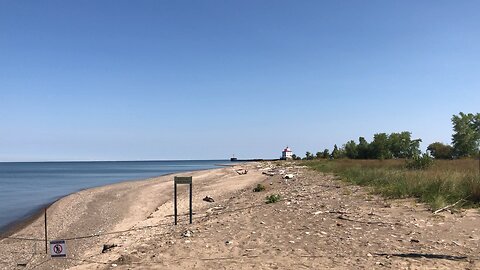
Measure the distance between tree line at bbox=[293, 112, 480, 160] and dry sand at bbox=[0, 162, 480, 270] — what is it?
51.9 metres

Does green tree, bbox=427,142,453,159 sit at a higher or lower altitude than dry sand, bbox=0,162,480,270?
higher

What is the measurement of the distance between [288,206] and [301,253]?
6.08 metres

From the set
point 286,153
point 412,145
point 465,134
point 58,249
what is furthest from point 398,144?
point 58,249

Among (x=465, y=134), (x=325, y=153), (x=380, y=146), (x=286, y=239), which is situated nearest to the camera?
(x=286, y=239)

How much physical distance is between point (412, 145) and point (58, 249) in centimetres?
7463

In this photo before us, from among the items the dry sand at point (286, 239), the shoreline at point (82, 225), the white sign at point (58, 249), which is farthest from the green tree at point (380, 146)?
the white sign at point (58, 249)

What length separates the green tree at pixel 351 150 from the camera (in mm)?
75981

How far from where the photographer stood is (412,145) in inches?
2968

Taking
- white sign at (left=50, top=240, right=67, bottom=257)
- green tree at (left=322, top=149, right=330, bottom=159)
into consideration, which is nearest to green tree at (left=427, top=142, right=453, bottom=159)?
green tree at (left=322, top=149, right=330, bottom=159)

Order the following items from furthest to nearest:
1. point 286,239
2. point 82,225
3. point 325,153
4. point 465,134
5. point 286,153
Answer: point 286,153 < point 325,153 < point 465,134 < point 82,225 < point 286,239

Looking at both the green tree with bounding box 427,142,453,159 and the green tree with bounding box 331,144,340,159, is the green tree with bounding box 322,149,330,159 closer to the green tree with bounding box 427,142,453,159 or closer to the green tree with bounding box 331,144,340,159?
the green tree with bounding box 331,144,340,159

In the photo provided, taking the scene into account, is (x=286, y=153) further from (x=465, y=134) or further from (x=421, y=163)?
(x=421, y=163)

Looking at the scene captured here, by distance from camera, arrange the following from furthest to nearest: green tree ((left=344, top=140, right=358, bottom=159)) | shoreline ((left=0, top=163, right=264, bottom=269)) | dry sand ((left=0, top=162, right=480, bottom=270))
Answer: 1. green tree ((left=344, top=140, right=358, bottom=159))
2. shoreline ((left=0, top=163, right=264, bottom=269))
3. dry sand ((left=0, top=162, right=480, bottom=270))

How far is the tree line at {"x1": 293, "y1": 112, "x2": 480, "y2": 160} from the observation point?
63.7 meters
